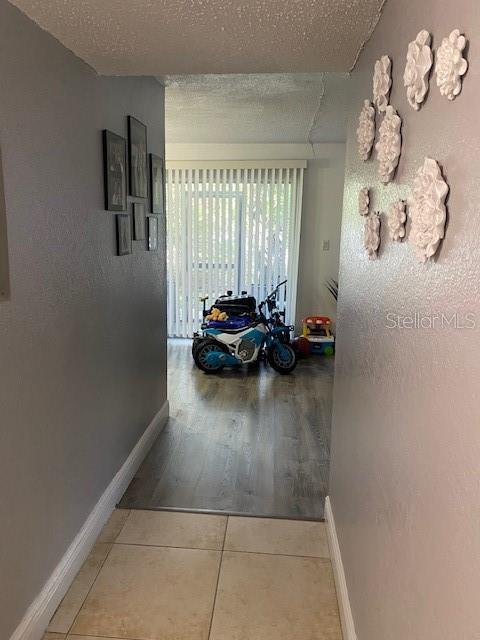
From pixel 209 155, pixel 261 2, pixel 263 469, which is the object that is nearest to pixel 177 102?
pixel 209 155

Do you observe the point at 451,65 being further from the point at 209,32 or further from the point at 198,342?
the point at 198,342

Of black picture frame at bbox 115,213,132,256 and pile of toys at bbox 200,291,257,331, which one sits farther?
pile of toys at bbox 200,291,257,331

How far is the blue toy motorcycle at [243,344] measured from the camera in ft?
16.3

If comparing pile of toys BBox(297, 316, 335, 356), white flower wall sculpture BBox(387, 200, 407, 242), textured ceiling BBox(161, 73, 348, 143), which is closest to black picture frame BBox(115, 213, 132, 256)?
textured ceiling BBox(161, 73, 348, 143)

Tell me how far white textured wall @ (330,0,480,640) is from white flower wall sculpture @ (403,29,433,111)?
0.07ft

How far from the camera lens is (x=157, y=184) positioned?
3.22 m

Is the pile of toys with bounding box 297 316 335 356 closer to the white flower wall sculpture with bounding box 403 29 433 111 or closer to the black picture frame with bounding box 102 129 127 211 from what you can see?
the black picture frame with bounding box 102 129 127 211

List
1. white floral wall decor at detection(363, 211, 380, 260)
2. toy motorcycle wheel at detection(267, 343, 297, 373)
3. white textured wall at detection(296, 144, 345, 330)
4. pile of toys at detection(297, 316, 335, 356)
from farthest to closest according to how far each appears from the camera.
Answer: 1. white textured wall at detection(296, 144, 345, 330)
2. pile of toys at detection(297, 316, 335, 356)
3. toy motorcycle wheel at detection(267, 343, 297, 373)
4. white floral wall decor at detection(363, 211, 380, 260)

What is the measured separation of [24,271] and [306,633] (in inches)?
63.6

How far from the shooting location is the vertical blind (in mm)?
5812

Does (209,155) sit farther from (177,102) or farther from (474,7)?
(474,7)

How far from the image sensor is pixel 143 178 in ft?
9.49

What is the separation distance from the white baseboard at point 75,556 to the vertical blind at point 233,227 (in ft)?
10.5

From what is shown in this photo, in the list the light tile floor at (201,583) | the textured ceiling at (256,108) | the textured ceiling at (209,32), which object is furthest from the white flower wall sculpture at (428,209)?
the textured ceiling at (256,108)
